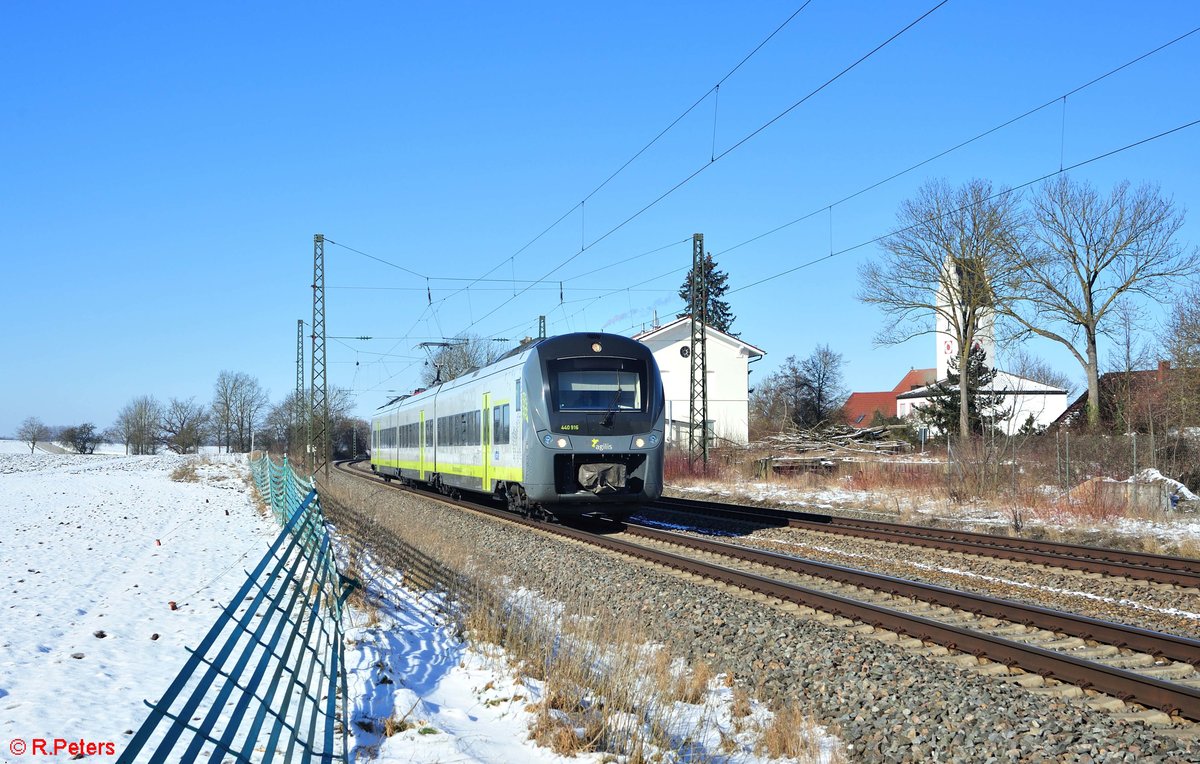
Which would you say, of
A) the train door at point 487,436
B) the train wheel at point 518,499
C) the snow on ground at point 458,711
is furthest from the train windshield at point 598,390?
the snow on ground at point 458,711

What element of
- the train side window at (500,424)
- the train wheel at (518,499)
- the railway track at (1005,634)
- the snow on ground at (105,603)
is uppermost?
the train side window at (500,424)

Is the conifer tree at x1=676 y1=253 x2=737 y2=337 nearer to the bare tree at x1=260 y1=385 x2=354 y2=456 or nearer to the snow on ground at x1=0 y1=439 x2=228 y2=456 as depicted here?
the bare tree at x1=260 y1=385 x2=354 y2=456

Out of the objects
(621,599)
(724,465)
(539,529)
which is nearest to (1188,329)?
(724,465)

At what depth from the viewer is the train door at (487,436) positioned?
1869 centimetres

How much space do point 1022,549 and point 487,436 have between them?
10115 millimetres

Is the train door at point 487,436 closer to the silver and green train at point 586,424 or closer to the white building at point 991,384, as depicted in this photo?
the silver and green train at point 586,424

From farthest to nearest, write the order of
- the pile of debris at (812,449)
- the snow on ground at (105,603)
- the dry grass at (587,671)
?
1. the pile of debris at (812,449)
2. the snow on ground at (105,603)
3. the dry grass at (587,671)

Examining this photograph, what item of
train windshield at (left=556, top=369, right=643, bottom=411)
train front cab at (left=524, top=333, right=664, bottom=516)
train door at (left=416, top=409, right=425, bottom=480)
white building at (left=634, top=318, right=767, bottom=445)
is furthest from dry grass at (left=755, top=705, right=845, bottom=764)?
white building at (left=634, top=318, right=767, bottom=445)

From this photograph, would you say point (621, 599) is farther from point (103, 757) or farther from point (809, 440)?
point (809, 440)

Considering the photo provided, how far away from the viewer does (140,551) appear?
15.7 m

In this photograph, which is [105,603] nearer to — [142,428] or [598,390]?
[598,390]

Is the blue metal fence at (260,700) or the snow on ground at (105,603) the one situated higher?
the blue metal fence at (260,700)

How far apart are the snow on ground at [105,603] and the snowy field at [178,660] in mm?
20

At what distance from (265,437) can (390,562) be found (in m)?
81.2
